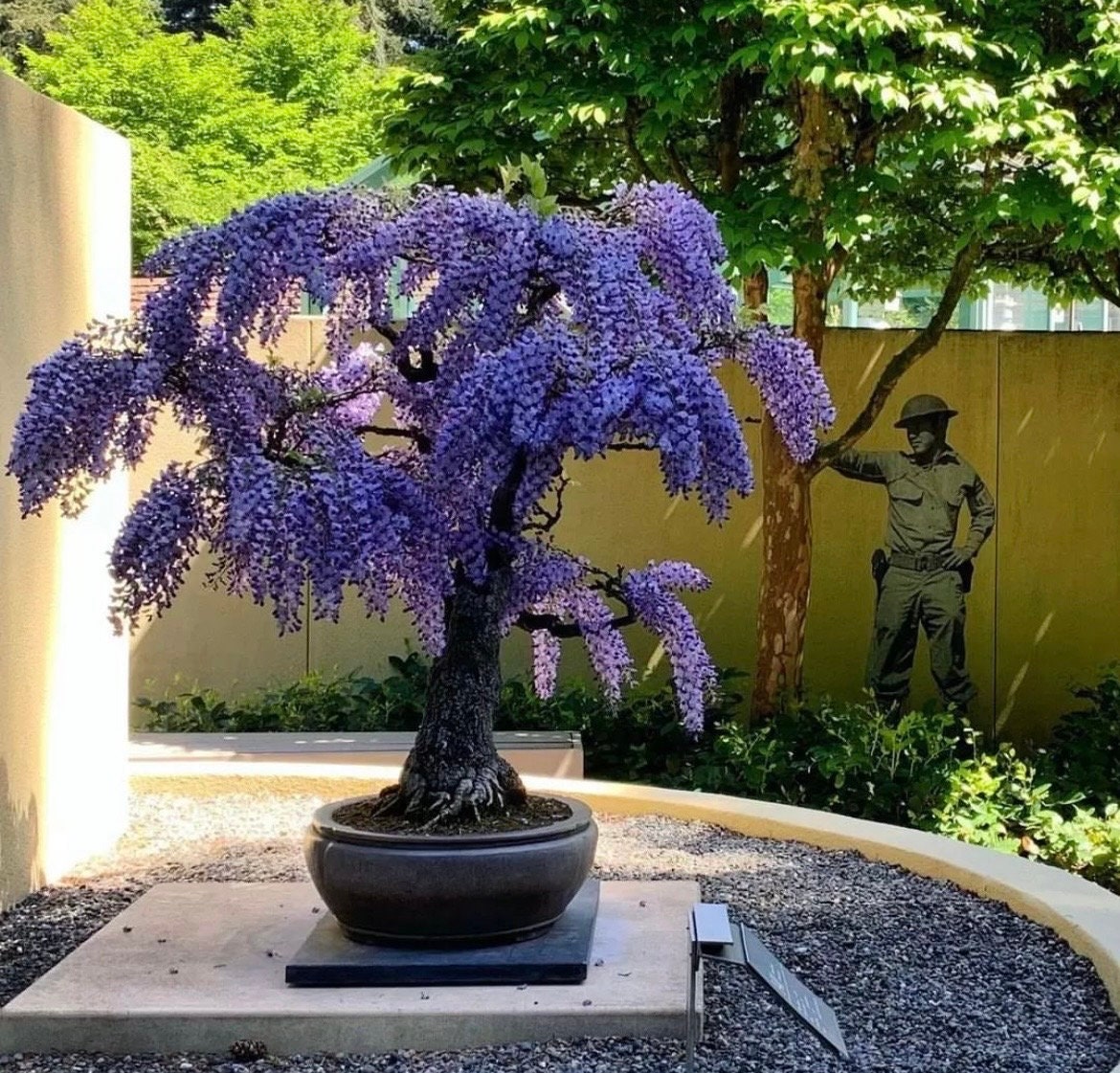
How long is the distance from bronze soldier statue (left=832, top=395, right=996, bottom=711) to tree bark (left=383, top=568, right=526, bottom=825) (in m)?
4.75

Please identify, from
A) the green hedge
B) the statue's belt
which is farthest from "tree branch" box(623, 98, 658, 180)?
the green hedge

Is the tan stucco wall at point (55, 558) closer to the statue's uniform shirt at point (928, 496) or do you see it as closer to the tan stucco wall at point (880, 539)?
the tan stucco wall at point (880, 539)

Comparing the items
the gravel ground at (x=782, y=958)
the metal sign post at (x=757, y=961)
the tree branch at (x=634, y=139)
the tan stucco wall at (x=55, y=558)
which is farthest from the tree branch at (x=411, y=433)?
the tree branch at (x=634, y=139)

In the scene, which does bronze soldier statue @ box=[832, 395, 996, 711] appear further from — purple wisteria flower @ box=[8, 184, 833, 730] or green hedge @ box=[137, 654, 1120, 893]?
purple wisteria flower @ box=[8, 184, 833, 730]

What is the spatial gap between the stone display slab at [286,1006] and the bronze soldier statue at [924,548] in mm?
4772

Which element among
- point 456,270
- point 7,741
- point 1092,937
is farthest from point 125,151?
point 1092,937

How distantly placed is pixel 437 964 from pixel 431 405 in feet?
4.99

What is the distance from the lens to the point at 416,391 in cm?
461

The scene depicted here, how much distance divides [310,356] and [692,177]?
8.09 ft

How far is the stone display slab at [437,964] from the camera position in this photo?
13.5ft

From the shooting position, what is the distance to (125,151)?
6.45 metres

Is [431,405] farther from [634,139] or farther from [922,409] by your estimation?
[922,409]

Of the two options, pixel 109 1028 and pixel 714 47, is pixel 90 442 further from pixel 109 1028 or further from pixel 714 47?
pixel 714 47

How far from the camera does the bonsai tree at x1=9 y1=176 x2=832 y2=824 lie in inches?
154
